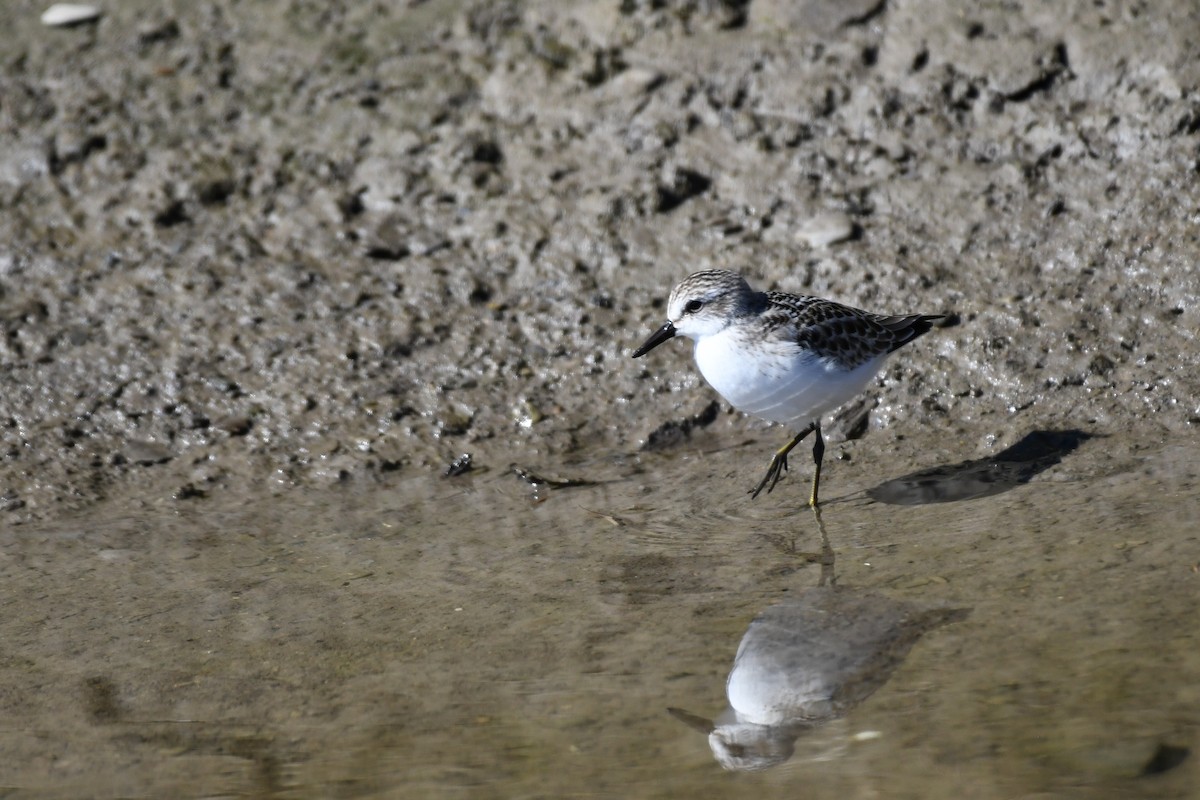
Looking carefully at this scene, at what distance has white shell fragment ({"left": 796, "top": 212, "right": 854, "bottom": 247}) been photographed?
6527mm

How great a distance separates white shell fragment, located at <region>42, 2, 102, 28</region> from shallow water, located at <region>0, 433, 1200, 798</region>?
11.8 ft

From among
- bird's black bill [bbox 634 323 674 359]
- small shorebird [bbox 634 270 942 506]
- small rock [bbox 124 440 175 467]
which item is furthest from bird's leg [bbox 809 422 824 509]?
small rock [bbox 124 440 175 467]

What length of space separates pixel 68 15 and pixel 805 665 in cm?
598

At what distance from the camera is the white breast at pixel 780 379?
5148 mm

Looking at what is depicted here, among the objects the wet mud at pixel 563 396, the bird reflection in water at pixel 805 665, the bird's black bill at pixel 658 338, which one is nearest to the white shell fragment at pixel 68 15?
the wet mud at pixel 563 396

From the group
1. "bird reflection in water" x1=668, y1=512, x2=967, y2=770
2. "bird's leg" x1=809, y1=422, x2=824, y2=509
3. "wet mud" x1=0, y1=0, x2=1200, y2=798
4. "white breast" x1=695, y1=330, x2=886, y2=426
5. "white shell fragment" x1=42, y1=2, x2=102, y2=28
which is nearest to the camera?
"bird reflection in water" x1=668, y1=512, x2=967, y2=770

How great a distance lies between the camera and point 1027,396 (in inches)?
227

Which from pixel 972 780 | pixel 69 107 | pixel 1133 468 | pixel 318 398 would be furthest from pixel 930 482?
pixel 69 107

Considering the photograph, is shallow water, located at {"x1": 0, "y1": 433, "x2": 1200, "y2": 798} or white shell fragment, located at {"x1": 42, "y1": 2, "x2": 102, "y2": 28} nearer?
shallow water, located at {"x1": 0, "y1": 433, "x2": 1200, "y2": 798}

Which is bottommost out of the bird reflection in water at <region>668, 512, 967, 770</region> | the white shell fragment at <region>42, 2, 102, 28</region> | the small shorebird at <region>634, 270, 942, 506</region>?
the bird reflection in water at <region>668, 512, 967, 770</region>

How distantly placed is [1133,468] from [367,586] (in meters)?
2.82

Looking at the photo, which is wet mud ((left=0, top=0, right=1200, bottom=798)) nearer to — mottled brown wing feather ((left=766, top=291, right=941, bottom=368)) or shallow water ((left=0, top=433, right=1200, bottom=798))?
shallow water ((left=0, top=433, right=1200, bottom=798))

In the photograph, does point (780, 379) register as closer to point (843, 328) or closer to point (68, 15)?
point (843, 328)

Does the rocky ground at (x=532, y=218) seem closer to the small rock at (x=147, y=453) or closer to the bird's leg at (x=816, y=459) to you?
the small rock at (x=147, y=453)
